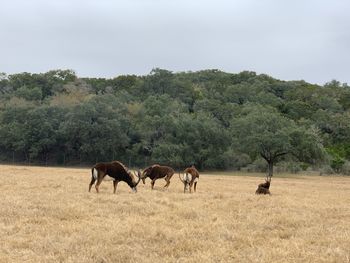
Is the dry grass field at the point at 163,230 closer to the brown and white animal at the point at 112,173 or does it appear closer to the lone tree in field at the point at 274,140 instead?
the brown and white animal at the point at 112,173

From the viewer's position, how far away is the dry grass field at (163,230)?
8.77m

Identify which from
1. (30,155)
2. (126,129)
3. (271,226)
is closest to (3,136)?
(30,155)

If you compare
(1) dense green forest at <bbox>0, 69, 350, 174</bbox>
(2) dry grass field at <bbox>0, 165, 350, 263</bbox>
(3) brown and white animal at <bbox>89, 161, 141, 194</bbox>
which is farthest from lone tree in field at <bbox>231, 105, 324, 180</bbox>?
(2) dry grass field at <bbox>0, 165, 350, 263</bbox>

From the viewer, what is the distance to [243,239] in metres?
10.2

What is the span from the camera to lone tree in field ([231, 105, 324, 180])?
5506 centimetres

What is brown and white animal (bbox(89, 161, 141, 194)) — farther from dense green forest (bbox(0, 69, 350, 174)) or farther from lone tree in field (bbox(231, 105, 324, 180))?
dense green forest (bbox(0, 69, 350, 174))

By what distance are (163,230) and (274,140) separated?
4564cm

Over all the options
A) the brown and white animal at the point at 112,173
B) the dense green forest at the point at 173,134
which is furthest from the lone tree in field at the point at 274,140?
the brown and white animal at the point at 112,173

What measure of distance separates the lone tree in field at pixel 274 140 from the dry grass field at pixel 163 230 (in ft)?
129

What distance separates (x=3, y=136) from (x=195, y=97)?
140ft

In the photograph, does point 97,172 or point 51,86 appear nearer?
point 97,172

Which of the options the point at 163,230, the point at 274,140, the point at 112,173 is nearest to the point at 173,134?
the point at 274,140

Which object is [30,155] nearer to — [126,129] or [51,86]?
[126,129]

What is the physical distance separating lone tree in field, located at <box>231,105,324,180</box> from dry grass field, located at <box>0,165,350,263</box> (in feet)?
129
